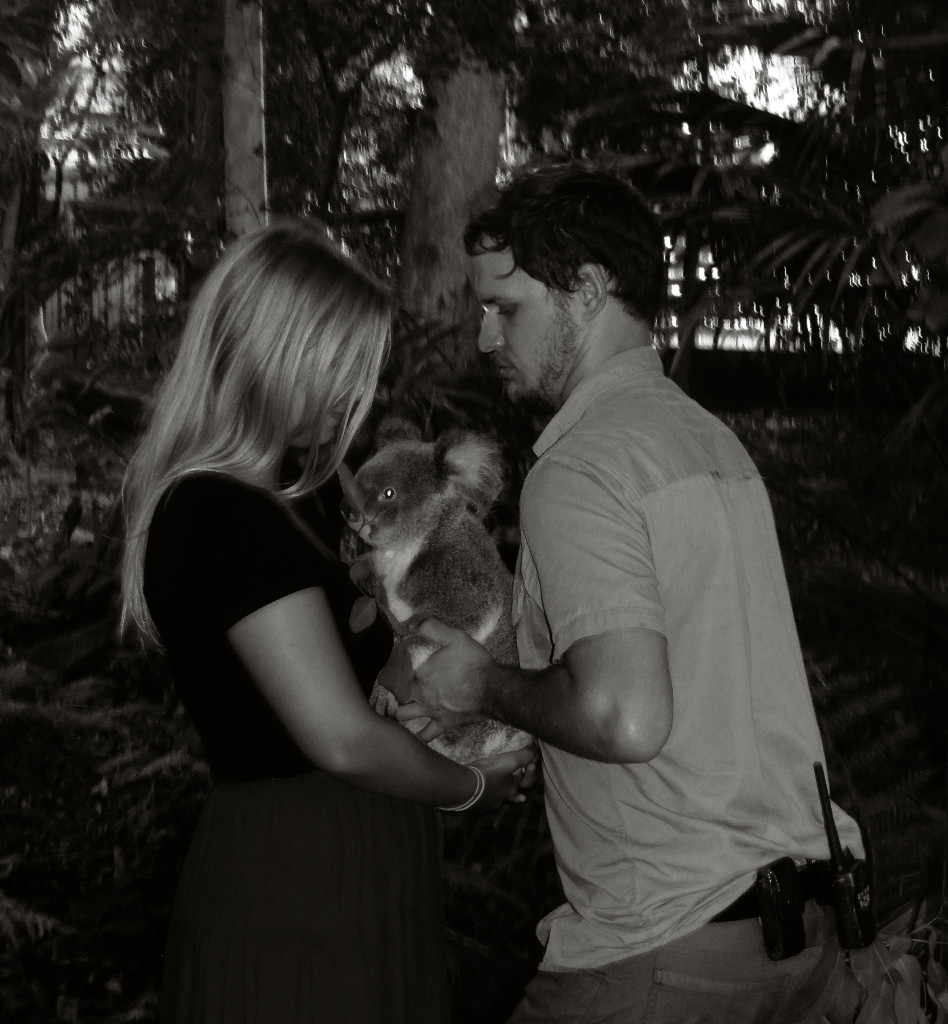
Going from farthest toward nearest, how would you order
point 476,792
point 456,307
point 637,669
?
point 456,307, point 476,792, point 637,669

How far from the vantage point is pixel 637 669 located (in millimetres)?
978

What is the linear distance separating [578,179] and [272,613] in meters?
0.56

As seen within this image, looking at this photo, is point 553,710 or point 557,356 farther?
point 557,356

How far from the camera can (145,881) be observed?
2715 millimetres

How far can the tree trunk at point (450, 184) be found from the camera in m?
2.55

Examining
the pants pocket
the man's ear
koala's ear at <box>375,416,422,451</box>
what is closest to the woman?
the man's ear

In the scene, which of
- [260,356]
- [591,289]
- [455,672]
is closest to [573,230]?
[591,289]

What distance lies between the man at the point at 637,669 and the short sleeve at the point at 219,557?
0.19 metres

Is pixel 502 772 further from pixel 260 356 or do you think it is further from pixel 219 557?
pixel 260 356

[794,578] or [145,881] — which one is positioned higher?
[794,578]

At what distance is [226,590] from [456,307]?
1.56 metres

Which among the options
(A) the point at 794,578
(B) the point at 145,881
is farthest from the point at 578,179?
(B) the point at 145,881

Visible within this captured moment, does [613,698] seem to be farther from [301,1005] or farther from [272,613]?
[301,1005]

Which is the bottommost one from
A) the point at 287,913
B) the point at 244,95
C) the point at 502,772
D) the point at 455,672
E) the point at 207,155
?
the point at 287,913
